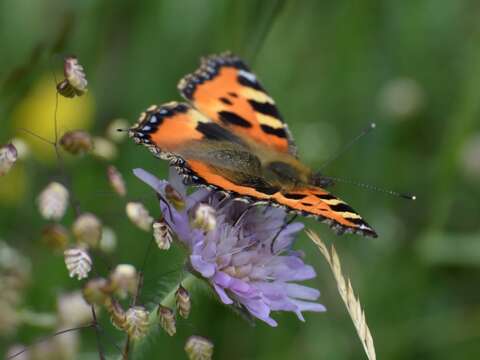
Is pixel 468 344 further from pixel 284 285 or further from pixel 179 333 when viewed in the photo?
pixel 284 285

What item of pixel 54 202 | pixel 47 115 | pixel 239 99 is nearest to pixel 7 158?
pixel 54 202

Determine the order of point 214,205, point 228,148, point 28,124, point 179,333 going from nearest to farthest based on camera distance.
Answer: point 214,205 → point 228,148 → point 179,333 → point 28,124

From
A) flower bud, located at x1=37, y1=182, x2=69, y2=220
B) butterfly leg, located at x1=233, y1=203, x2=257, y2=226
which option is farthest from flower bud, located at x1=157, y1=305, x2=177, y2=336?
butterfly leg, located at x1=233, y1=203, x2=257, y2=226

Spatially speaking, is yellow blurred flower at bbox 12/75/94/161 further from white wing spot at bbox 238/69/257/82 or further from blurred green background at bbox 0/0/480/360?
white wing spot at bbox 238/69/257/82

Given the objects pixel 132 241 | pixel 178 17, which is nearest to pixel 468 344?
pixel 132 241

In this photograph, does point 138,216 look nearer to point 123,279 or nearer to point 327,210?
point 123,279
